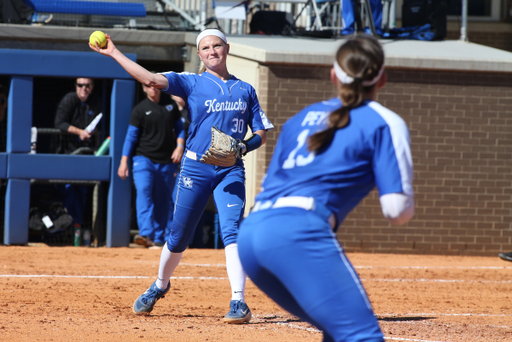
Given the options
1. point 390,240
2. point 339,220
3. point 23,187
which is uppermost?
point 339,220

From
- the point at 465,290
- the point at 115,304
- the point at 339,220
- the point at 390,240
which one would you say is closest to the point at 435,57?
the point at 390,240

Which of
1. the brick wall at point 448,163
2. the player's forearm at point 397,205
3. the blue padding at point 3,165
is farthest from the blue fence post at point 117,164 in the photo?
the player's forearm at point 397,205

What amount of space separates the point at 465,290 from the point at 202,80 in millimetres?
4033

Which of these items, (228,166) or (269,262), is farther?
(228,166)

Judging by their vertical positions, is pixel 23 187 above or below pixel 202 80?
below

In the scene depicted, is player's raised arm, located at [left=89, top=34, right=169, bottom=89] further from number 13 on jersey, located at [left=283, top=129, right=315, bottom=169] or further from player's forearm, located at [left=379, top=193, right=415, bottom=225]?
player's forearm, located at [left=379, top=193, right=415, bottom=225]

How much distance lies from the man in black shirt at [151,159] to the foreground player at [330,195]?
7015 mm

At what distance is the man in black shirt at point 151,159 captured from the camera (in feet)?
31.1

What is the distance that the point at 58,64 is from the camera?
9477 mm

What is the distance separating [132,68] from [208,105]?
28.7 inches

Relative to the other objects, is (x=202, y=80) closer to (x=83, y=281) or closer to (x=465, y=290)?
(x=83, y=281)

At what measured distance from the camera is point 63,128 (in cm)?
957

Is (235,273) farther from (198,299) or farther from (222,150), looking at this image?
(198,299)

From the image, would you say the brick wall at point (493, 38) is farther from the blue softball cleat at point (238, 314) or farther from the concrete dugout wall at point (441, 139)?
the blue softball cleat at point (238, 314)
